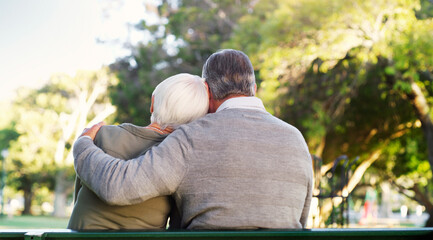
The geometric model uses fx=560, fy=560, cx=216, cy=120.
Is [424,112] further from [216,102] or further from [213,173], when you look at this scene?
[213,173]

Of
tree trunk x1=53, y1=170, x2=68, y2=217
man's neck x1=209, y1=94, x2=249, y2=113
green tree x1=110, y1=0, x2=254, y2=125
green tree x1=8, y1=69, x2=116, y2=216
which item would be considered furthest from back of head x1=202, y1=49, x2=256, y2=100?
tree trunk x1=53, y1=170, x2=68, y2=217

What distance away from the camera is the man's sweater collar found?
7.47 feet

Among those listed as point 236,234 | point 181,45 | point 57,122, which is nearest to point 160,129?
point 236,234

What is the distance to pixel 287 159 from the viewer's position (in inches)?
84.2

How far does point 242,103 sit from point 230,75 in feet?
0.53

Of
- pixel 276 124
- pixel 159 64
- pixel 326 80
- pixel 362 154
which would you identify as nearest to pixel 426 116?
pixel 326 80

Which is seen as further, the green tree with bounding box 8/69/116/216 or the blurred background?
the green tree with bounding box 8/69/116/216

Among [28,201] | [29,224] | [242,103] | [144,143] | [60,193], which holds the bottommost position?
[28,201]

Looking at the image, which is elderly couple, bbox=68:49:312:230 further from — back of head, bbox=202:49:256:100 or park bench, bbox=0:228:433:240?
park bench, bbox=0:228:433:240

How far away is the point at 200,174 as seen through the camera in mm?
2047

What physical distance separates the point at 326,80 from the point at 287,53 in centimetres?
260

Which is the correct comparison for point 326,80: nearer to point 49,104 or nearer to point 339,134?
point 339,134

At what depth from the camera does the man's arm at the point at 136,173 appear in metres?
1.96

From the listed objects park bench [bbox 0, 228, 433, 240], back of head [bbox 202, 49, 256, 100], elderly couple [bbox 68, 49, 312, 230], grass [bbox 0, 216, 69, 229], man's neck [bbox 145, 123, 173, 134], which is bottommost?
grass [bbox 0, 216, 69, 229]
